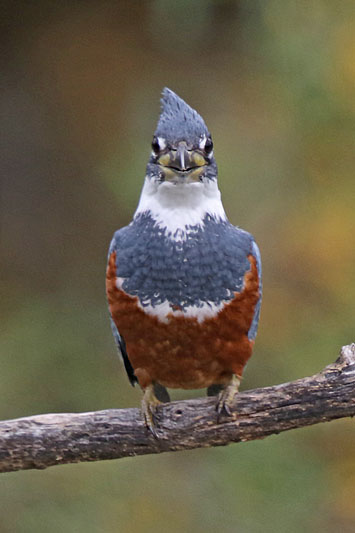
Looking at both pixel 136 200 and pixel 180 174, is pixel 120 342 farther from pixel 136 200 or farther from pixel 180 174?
pixel 136 200

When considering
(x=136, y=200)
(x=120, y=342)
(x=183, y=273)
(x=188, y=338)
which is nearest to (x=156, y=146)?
(x=183, y=273)

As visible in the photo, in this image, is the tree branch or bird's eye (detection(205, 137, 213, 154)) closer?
the tree branch

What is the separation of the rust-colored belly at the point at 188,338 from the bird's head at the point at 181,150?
0.45 m

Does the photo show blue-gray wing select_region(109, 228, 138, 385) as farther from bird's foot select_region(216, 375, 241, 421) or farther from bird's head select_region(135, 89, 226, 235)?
bird's foot select_region(216, 375, 241, 421)

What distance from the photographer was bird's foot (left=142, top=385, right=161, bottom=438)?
338cm

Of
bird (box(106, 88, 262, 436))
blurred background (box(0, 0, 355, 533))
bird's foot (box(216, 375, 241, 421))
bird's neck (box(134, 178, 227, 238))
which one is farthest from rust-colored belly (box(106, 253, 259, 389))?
blurred background (box(0, 0, 355, 533))

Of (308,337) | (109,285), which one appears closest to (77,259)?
(308,337)

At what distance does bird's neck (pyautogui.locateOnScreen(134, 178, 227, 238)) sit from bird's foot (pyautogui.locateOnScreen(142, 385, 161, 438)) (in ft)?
2.38

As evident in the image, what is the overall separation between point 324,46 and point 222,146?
95cm

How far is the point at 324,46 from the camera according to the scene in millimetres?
5258

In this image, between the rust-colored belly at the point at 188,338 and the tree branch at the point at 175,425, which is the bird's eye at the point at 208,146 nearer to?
the rust-colored belly at the point at 188,338

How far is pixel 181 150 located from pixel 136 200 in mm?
2415

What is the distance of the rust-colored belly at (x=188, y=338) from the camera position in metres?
3.41

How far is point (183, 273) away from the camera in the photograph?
338 cm
